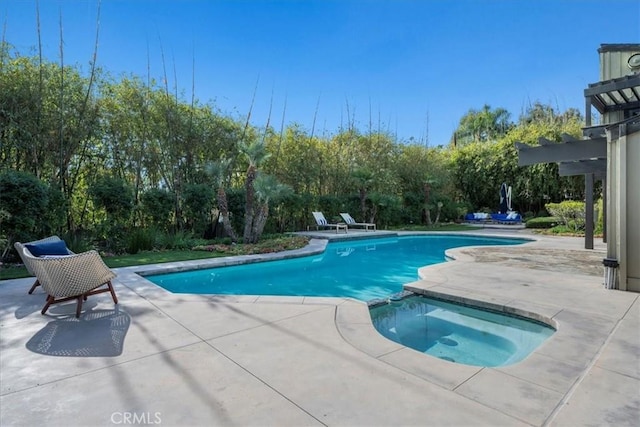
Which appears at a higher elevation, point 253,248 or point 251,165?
point 251,165

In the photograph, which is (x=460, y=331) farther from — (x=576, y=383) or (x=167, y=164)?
(x=167, y=164)

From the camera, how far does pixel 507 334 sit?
3.27m

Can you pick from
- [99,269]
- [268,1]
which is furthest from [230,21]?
[99,269]

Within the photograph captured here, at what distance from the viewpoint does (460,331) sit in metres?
3.39

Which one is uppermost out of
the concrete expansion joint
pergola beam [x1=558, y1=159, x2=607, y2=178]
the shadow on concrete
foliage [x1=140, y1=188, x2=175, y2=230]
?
pergola beam [x1=558, y1=159, x2=607, y2=178]

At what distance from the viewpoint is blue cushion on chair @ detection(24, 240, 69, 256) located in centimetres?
388

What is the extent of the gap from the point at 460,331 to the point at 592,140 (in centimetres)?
459

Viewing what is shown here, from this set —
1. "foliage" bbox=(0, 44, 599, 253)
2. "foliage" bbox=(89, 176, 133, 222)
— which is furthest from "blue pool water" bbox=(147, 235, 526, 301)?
"foliage" bbox=(89, 176, 133, 222)

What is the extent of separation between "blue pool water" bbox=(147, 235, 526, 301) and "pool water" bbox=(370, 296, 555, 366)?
0.72m

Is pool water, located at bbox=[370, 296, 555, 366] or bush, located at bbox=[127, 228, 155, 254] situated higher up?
bush, located at bbox=[127, 228, 155, 254]

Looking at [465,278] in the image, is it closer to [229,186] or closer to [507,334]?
[507,334]

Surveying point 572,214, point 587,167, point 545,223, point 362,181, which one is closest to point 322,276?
point 587,167

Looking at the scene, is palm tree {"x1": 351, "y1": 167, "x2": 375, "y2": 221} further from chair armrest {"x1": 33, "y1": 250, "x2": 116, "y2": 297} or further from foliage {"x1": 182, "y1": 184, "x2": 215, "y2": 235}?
chair armrest {"x1": 33, "y1": 250, "x2": 116, "y2": 297}

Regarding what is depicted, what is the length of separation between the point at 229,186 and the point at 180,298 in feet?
25.7
